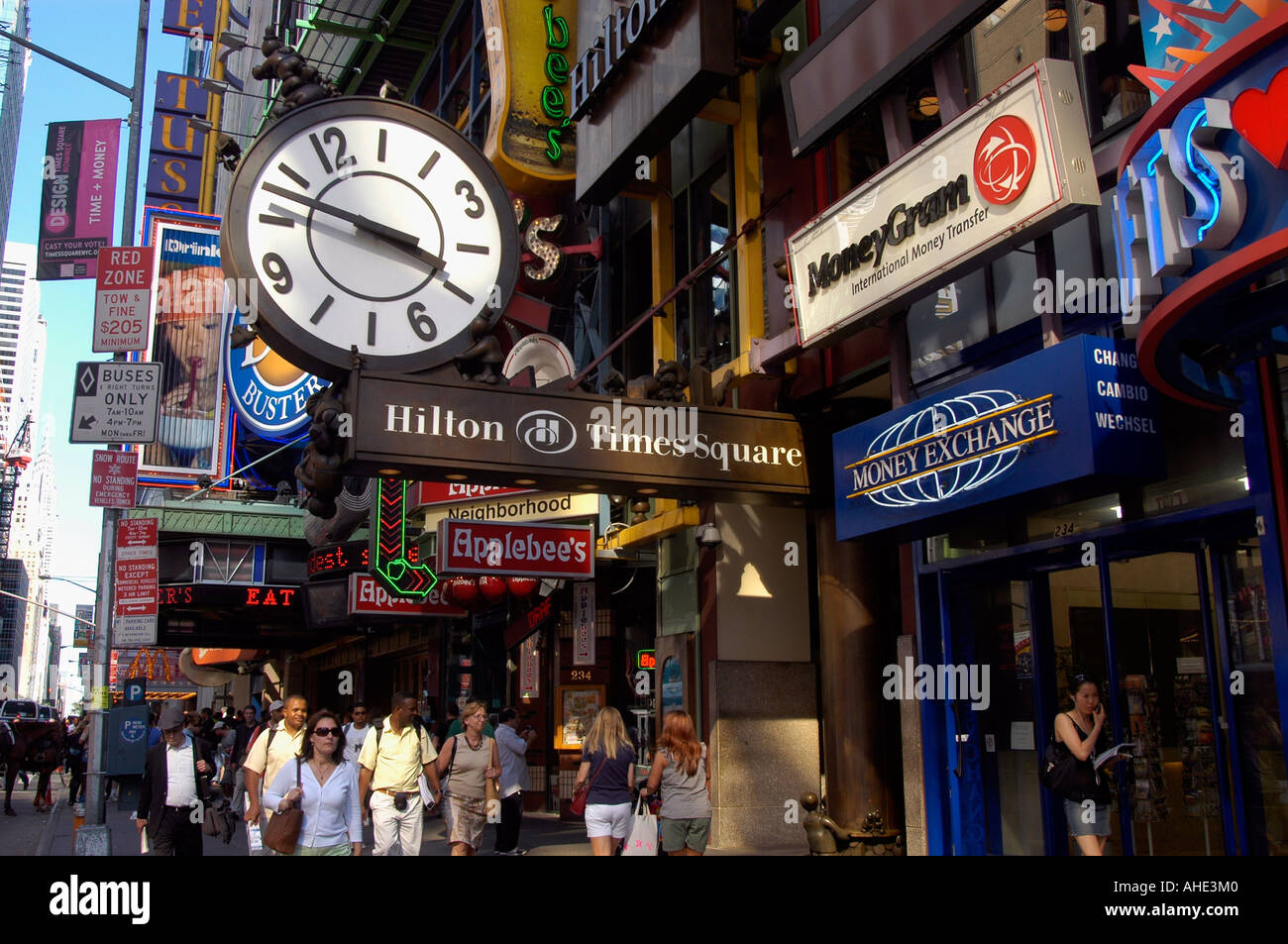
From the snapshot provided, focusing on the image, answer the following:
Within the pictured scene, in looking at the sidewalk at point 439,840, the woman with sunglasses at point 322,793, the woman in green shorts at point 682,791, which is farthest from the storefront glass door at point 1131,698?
the woman with sunglasses at point 322,793

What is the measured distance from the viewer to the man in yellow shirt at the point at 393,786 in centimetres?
995

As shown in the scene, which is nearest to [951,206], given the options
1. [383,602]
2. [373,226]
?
[373,226]

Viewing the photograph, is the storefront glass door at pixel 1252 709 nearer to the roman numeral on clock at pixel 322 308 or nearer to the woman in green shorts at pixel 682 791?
the woman in green shorts at pixel 682 791

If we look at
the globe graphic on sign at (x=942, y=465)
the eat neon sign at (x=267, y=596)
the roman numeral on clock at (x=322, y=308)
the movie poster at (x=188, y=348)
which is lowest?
the globe graphic on sign at (x=942, y=465)

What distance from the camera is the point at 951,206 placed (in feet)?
29.5

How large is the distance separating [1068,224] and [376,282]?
19.0 feet

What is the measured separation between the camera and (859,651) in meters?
11.8

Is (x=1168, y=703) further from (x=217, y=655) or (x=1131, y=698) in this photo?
(x=217, y=655)

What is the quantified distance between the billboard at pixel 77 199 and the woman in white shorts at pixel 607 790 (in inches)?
525

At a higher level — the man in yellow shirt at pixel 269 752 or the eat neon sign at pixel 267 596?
the eat neon sign at pixel 267 596

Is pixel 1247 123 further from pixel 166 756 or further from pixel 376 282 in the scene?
pixel 166 756

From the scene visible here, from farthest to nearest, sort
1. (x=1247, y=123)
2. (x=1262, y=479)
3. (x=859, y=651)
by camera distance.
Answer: (x=859, y=651), (x=1262, y=479), (x=1247, y=123)

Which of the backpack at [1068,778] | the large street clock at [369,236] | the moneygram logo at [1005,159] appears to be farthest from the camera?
the large street clock at [369,236]
